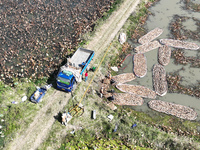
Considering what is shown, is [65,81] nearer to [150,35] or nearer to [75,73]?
[75,73]

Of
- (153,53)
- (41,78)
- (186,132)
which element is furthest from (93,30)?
(186,132)

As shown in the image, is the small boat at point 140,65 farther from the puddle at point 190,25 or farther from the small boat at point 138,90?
the puddle at point 190,25

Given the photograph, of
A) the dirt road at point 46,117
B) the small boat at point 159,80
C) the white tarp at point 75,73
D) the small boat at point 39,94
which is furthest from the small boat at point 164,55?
the small boat at point 39,94

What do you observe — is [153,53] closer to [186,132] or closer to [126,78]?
[126,78]

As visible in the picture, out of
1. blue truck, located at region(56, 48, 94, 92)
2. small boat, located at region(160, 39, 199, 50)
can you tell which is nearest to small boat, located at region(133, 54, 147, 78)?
small boat, located at region(160, 39, 199, 50)

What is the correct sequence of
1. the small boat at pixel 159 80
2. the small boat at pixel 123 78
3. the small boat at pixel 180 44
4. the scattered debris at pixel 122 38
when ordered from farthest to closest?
the small boat at pixel 180 44, the scattered debris at pixel 122 38, the small boat at pixel 123 78, the small boat at pixel 159 80

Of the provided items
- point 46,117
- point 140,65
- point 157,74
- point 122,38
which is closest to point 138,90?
point 157,74

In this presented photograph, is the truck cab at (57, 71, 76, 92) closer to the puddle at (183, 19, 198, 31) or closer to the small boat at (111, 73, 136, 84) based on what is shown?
the small boat at (111, 73, 136, 84)
